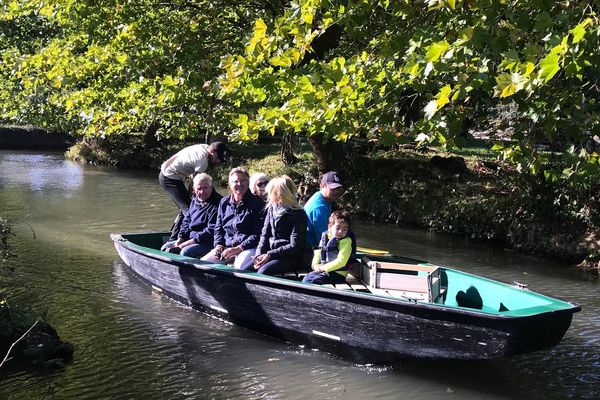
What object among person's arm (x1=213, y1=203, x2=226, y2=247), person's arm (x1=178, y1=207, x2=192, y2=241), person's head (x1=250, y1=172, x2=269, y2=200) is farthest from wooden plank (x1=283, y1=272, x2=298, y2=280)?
person's arm (x1=178, y1=207, x2=192, y2=241)

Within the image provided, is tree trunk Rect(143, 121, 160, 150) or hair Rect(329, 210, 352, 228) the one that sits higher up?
tree trunk Rect(143, 121, 160, 150)

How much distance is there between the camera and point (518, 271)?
10984 mm

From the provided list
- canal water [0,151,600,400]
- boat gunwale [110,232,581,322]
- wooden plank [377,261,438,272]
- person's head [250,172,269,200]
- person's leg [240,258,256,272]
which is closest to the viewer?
boat gunwale [110,232,581,322]

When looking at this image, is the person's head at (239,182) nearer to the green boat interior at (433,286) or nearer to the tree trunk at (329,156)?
the green boat interior at (433,286)

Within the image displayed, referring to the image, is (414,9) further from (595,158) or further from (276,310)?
(276,310)

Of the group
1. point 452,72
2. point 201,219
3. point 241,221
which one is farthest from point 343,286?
point 452,72

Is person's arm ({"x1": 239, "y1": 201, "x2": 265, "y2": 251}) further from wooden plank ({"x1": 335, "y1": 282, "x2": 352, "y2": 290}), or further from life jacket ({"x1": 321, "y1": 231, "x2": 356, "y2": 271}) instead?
wooden plank ({"x1": 335, "y1": 282, "x2": 352, "y2": 290})

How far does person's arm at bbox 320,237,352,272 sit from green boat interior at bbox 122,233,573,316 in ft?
0.67

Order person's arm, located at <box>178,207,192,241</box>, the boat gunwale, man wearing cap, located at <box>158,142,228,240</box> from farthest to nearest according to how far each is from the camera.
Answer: man wearing cap, located at <box>158,142,228,240</box>
person's arm, located at <box>178,207,192,241</box>
the boat gunwale

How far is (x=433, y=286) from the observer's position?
21.6ft

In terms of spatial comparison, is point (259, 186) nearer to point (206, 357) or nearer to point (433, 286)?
point (206, 357)

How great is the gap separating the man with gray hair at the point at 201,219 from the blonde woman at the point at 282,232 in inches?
52.1

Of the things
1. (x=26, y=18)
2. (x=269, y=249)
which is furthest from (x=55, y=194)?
(x=269, y=249)

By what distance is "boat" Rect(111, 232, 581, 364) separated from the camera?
5484mm
